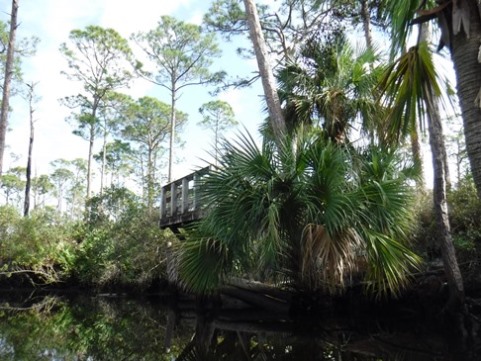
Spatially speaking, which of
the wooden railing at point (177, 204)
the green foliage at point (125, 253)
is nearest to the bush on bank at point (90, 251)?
the green foliage at point (125, 253)

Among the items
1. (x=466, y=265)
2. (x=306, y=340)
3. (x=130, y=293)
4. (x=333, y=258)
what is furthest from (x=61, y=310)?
(x=466, y=265)

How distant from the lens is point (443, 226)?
8.98 metres

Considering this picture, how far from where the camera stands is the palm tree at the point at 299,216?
7.30 metres

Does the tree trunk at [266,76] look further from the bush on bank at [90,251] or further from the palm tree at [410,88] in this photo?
the bush on bank at [90,251]

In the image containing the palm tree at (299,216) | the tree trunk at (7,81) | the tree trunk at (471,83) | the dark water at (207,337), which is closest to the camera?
the tree trunk at (471,83)

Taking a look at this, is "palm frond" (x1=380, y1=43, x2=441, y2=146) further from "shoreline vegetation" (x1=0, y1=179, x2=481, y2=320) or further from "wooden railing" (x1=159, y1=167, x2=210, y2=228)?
"wooden railing" (x1=159, y1=167, x2=210, y2=228)

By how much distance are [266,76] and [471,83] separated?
6.67 metres

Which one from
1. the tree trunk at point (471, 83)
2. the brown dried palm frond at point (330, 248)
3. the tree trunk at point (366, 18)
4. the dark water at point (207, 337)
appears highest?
the tree trunk at point (366, 18)

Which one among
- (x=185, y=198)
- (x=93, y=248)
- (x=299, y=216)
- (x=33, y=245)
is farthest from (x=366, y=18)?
(x=33, y=245)

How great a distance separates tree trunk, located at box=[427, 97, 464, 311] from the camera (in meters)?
8.87

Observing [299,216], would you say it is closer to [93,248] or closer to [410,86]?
[410,86]

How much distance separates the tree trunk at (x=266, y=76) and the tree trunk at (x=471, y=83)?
17.7 ft

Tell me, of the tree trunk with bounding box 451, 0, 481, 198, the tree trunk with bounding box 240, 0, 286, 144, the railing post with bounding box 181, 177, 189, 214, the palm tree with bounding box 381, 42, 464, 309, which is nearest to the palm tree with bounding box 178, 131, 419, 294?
the palm tree with bounding box 381, 42, 464, 309

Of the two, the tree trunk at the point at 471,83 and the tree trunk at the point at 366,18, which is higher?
the tree trunk at the point at 366,18
